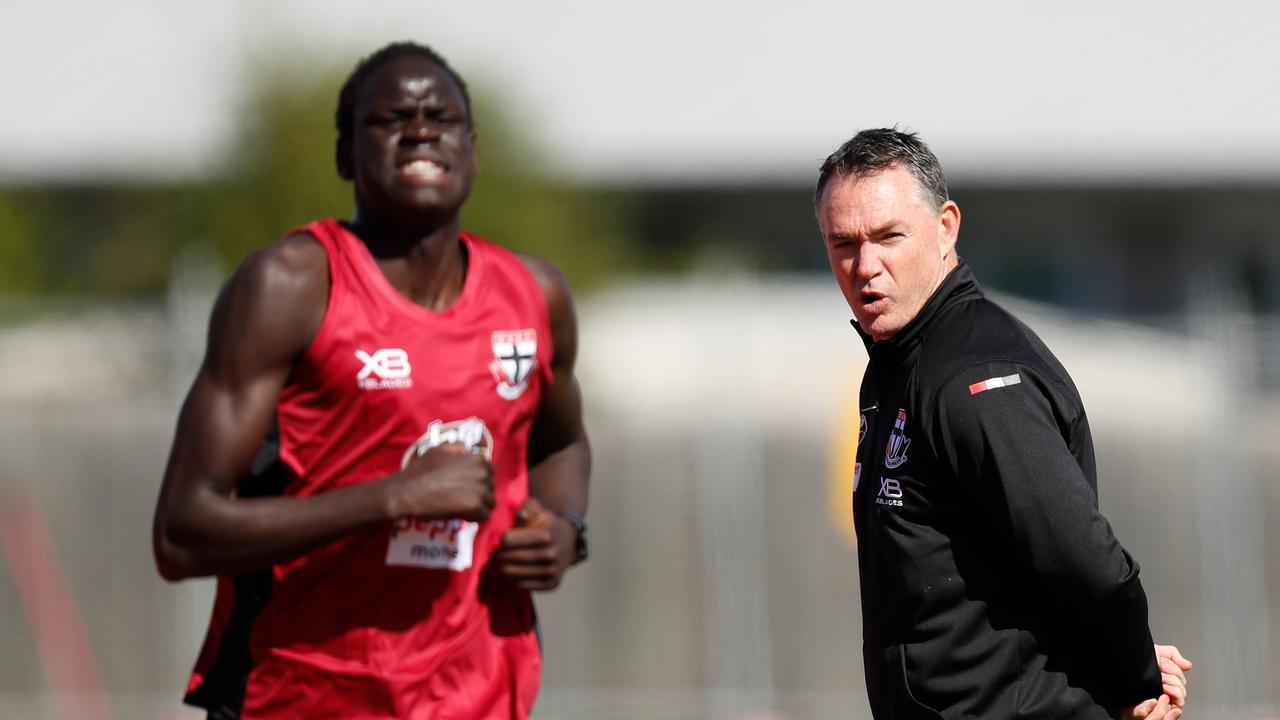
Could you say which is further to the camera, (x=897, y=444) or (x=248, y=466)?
(x=248, y=466)

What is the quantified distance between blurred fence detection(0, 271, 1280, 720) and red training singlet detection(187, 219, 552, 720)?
6753 mm

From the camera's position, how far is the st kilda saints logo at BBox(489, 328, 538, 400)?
12.6 ft

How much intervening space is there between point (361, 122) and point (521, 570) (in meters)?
1.16

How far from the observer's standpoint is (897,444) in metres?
2.85

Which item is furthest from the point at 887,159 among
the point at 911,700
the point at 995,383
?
the point at 911,700

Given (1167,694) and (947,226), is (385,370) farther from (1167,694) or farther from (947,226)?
(1167,694)

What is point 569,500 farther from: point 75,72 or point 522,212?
point 75,72

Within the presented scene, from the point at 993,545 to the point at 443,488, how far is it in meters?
1.29

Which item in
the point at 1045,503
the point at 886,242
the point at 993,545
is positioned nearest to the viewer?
the point at 1045,503

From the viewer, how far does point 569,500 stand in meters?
4.24

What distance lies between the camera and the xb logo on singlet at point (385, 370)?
3654mm

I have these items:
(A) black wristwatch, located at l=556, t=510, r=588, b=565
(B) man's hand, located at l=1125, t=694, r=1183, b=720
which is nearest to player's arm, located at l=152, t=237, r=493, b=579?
(A) black wristwatch, located at l=556, t=510, r=588, b=565

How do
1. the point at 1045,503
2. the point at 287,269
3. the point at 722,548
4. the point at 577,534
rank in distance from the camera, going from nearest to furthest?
1. the point at 1045,503
2. the point at 287,269
3. the point at 577,534
4. the point at 722,548

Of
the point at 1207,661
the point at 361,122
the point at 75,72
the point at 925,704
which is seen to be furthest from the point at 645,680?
the point at 75,72
